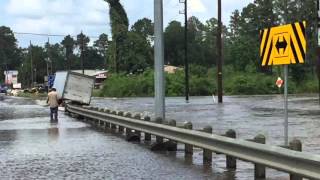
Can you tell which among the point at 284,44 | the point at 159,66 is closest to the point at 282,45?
the point at 284,44

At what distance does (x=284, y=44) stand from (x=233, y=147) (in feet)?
7.10

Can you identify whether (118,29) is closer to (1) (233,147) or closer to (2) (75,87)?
(2) (75,87)

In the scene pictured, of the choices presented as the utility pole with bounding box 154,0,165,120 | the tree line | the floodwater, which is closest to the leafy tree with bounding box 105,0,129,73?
the tree line

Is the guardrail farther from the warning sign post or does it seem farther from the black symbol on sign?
the black symbol on sign

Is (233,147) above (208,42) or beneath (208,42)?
Answer: beneath

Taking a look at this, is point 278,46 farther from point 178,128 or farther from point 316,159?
point 316,159

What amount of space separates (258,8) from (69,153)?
121 meters

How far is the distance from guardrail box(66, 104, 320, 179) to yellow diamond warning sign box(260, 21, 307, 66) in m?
1.65

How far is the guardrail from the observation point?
8.27m

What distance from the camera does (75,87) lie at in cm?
3875

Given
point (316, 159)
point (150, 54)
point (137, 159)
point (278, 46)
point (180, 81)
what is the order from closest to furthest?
point (316, 159), point (278, 46), point (137, 159), point (180, 81), point (150, 54)

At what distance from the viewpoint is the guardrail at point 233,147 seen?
8.27m

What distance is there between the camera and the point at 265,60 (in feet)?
39.0

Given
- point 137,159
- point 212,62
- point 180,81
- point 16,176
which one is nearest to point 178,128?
point 137,159
